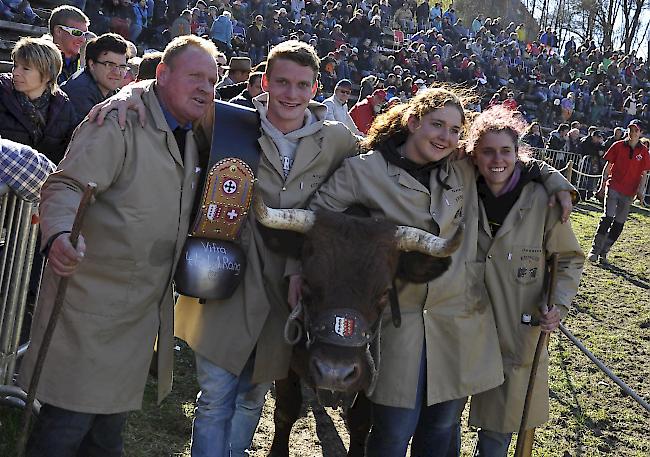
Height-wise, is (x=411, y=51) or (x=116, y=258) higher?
(x=411, y=51)

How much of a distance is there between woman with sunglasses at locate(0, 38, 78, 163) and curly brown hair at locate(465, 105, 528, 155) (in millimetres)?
3055

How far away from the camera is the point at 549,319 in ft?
12.2

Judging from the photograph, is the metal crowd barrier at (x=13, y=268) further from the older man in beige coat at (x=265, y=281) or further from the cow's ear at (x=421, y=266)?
the cow's ear at (x=421, y=266)

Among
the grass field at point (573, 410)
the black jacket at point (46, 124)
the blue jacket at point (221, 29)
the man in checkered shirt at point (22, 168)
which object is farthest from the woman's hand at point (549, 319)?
the blue jacket at point (221, 29)

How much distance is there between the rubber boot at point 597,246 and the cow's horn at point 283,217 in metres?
9.50

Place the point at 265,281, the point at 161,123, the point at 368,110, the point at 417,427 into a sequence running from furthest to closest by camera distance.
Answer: the point at 368,110 → the point at 417,427 → the point at 265,281 → the point at 161,123

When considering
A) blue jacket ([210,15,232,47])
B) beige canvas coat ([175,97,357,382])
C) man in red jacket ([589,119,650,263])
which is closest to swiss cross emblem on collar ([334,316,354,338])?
beige canvas coat ([175,97,357,382])

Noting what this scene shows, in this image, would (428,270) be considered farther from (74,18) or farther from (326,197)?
(74,18)

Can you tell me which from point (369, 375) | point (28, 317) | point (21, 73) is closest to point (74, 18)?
point (21, 73)

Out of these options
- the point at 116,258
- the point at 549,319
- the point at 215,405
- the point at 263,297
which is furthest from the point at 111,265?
the point at 549,319

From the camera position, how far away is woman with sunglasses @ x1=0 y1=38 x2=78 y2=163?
476 cm

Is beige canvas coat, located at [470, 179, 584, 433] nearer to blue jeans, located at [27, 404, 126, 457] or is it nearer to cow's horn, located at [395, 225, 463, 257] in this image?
cow's horn, located at [395, 225, 463, 257]

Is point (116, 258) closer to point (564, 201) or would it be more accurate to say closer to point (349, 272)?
point (349, 272)

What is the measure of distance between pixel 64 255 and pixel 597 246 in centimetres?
1101
